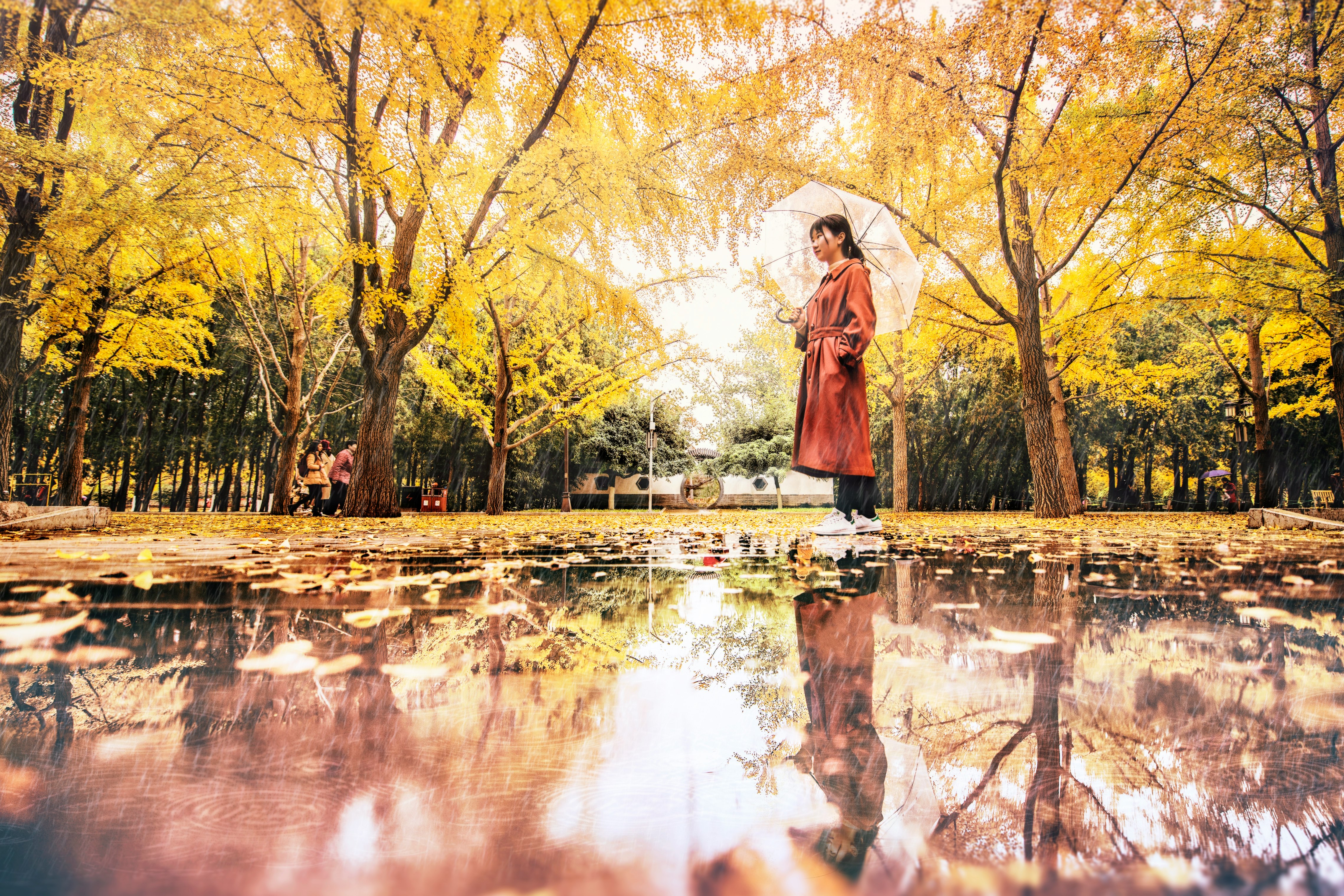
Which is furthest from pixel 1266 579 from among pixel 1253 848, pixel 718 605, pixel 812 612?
pixel 1253 848

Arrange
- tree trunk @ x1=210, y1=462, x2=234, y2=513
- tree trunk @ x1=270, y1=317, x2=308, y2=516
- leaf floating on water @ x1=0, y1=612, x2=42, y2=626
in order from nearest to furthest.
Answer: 1. leaf floating on water @ x1=0, y1=612, x2=42, y2=626
2. tree trunk @ x1=270, y1=317, x2=308, y2=516
3. tree trunk @ x1=210, y1=462, x2=234, y2=513

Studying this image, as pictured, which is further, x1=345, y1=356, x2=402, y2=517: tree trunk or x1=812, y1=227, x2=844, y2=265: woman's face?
x1=345, y1=356, x2=402, y2=517: tree trunk

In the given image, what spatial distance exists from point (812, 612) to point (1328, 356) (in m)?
20.7

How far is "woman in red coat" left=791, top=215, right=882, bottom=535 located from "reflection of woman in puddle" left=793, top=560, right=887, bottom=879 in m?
3.23

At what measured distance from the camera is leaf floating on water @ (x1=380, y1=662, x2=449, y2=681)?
4.39ft

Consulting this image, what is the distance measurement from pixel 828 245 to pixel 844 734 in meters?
5.09

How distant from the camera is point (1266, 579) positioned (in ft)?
9.66

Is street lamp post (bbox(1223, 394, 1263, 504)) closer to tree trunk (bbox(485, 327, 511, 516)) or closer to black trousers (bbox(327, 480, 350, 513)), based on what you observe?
tree trunk (bbox(485, 327, 511, 516))

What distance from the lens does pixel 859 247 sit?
5961 mm

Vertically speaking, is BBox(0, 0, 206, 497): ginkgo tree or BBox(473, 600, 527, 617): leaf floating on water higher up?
BBox(0, 0, 206, 497): ginkgo tree

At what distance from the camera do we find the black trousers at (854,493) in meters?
5.61

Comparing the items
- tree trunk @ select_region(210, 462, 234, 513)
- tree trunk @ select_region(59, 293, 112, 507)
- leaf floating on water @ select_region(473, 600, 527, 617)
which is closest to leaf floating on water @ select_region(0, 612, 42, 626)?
leaf floating on water @ select_region(473, 600, 527, 617)

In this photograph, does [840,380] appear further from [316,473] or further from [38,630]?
[316,473]

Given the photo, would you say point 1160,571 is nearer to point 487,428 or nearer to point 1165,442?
point 487,428
